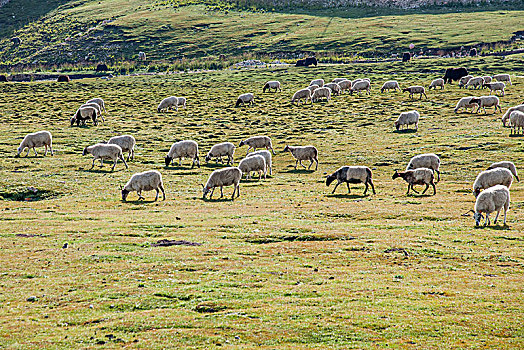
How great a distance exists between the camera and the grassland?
12688mm

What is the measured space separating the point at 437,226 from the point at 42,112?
62.4 metres

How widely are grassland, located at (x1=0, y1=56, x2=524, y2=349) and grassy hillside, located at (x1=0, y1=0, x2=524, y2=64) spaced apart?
3846 inches

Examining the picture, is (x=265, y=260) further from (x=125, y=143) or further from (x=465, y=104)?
(x=465, y=104)

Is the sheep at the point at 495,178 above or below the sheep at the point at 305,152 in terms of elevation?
above

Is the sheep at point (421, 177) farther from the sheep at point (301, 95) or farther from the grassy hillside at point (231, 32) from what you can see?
the grassy hillside at point (231, 32)

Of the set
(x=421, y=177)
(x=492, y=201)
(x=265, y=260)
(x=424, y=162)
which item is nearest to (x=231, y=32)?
(x=424, y=162)

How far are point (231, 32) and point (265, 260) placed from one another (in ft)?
489

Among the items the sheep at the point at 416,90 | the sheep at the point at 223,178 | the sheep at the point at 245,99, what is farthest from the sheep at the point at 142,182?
the sheep at the point at 416,90

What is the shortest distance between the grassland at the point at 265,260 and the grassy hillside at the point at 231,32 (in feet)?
321

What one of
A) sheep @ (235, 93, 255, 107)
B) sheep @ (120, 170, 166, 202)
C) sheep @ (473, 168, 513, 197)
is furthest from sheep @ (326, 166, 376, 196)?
sheep @ (235, 93, 255, 107)

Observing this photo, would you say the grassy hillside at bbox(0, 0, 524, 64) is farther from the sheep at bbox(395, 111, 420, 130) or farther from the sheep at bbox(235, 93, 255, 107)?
the sheep at bbox(395, 111, 420, 130)

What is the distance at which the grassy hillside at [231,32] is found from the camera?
439 feet

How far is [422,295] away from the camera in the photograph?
14820 millimetres

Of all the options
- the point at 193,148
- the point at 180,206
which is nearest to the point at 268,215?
the point at 180,206
